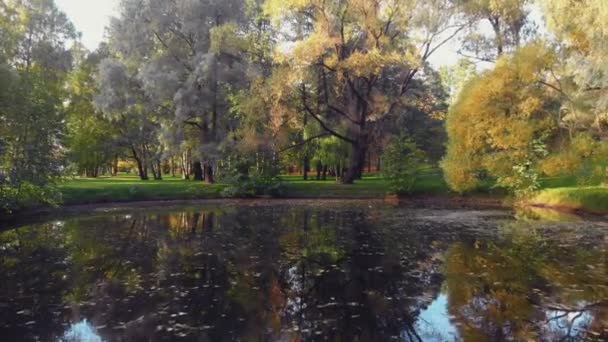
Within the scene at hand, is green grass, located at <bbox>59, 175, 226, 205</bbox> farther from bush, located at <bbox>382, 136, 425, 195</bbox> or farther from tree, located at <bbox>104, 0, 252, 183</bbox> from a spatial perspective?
bush, located at <bbox>382, 136, 425, 195</bbox>

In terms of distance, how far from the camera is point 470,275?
12.7 meters

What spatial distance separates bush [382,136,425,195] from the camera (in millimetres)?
35844

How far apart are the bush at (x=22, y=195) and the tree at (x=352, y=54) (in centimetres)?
1767

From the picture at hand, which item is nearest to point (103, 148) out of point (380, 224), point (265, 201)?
point (265, 201)

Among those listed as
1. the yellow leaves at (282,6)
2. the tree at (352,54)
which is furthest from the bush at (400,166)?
the yellow leaves at (282,6)

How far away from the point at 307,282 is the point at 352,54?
26.3 m

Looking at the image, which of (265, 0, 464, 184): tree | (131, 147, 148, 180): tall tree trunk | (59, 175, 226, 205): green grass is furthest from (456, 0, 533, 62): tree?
(131, 147, 148, 180): tall tree trunk

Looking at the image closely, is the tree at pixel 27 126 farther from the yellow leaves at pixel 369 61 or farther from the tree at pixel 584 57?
the tree at pixel 584 57

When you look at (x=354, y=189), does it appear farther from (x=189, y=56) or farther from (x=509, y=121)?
(x=189, y=56)

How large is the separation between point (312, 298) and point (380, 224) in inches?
469

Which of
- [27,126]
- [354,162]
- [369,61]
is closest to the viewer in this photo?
[27,126]

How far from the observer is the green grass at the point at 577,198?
25.3 metres

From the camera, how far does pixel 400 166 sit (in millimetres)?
35844

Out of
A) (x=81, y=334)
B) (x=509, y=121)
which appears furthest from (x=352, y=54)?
(x=81, y=334)
